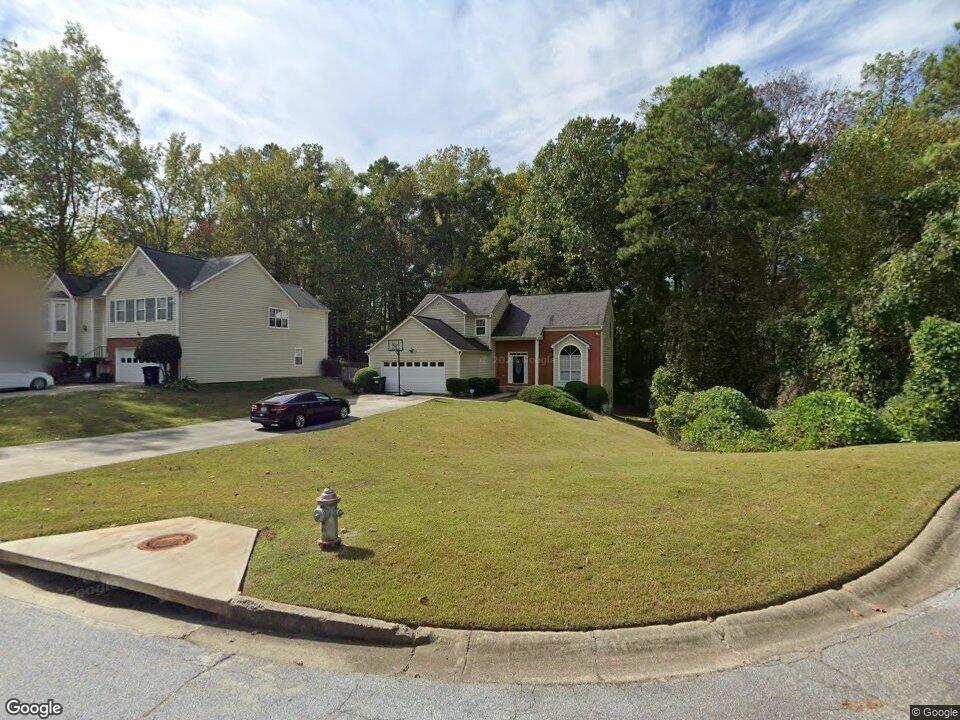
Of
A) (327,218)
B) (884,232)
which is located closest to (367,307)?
(327,218)

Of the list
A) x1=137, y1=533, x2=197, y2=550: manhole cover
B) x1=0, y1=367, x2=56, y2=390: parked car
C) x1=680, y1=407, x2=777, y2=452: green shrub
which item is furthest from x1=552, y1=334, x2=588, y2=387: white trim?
x1=0, y1=367, x2=56, y2=390: parked car

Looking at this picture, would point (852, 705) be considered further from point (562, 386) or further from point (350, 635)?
point (562, 386)

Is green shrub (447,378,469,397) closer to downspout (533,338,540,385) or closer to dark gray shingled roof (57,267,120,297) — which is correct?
downspout (533,338,540,385)

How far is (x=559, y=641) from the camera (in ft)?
12.9

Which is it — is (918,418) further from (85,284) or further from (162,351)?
(85,284)

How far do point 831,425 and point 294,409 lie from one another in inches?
627

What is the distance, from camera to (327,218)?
4400cm

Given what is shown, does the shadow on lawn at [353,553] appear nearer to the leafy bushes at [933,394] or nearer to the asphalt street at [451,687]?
the asphalt street at [451,687]

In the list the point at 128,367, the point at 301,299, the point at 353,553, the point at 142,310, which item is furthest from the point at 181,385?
the point at 353,553

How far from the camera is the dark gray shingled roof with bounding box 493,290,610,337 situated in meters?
30.4

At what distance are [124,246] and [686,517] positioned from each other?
49.7 metres

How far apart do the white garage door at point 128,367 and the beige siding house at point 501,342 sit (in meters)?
12.4

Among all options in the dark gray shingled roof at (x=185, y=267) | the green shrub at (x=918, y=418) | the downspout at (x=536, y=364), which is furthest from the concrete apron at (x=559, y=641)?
the downspout at (x=536, y=364)

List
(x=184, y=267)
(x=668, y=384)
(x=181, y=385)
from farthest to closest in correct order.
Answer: (x=184, y=267), (x=668, y=384), (x=181, y=385)
